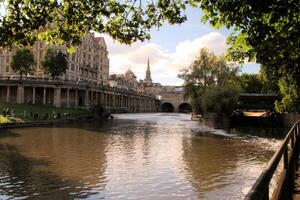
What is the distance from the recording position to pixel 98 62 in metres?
155

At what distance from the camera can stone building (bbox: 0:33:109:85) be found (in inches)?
4971

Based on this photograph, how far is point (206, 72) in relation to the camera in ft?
292

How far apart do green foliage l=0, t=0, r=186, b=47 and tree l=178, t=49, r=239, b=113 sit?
74.4 meters

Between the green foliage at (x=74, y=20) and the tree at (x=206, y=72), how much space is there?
74418 millimetres

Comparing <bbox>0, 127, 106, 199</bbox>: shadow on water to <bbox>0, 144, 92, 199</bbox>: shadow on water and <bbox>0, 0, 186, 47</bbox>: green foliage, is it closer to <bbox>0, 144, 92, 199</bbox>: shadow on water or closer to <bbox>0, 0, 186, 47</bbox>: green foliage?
<bbox>0, 144, 92, 199</bbox>: shadow on water

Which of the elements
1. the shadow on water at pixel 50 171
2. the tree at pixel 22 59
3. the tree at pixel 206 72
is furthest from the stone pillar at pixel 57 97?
the shadow on water at pixel 50 171

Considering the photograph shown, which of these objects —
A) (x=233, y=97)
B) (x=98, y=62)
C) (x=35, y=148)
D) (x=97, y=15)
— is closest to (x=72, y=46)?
(x=97, y=15)

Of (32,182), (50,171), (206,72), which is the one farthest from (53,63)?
(32,182)

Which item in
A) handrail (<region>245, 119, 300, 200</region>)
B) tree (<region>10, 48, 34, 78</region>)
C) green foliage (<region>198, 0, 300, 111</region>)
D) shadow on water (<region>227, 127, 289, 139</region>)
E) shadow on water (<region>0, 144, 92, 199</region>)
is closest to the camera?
handrail (<region>245, 119, 300, 200</region>)

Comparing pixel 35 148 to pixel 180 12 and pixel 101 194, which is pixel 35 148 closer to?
pixel 101 194

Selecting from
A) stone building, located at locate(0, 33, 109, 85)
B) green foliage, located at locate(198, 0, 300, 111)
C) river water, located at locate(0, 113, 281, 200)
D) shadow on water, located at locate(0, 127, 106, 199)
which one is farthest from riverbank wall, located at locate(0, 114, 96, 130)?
green foliage, located at locate(198, 0, 300, 111)

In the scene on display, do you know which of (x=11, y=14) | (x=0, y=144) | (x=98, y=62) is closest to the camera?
(x=11, y=14)

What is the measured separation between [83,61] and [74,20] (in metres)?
132

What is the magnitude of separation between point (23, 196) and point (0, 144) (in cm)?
1821
